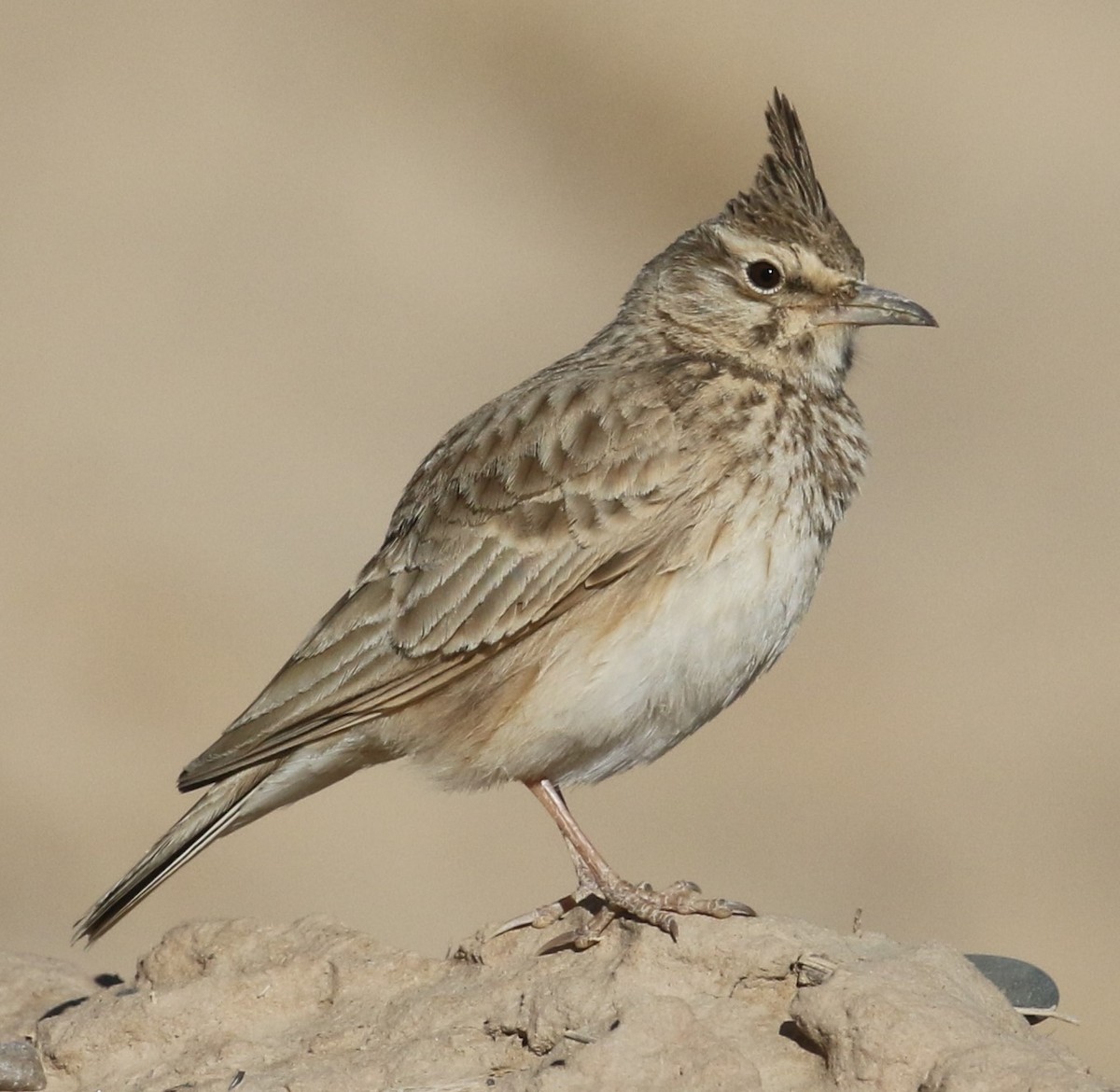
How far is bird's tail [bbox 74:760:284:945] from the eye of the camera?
7430 mm

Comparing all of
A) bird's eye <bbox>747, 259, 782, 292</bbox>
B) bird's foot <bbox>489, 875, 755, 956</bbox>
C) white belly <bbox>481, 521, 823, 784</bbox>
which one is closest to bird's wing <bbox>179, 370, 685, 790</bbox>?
white belly <bbox>481, 521, 823, 784</bbox>

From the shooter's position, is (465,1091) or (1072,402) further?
(1072,402)

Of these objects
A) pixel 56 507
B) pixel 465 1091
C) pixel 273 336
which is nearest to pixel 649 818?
pixel 56 507

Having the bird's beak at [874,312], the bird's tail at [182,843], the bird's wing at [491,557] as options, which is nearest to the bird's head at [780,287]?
the bird's beak at [874,312]

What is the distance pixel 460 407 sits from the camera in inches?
870

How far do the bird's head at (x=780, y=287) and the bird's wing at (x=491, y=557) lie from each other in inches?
17.4

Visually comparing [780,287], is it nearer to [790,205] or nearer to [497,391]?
[790,205]

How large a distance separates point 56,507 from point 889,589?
7114 mm

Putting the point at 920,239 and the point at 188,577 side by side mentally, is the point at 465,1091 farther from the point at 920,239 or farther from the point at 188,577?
the point at 920,239

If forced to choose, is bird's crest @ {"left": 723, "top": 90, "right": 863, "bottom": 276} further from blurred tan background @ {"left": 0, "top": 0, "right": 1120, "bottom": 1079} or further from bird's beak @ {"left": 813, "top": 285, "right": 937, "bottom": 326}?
blurred tan background @ {"left": 0, "top": 0, "right": 1120, "bottom": 1079}

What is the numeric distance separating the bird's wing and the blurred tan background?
1.50 meters

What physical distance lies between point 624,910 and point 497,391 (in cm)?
1590

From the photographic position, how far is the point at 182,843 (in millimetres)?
7523

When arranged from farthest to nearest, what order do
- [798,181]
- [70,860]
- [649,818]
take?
[649,818] → [70,860] → [798,181]
